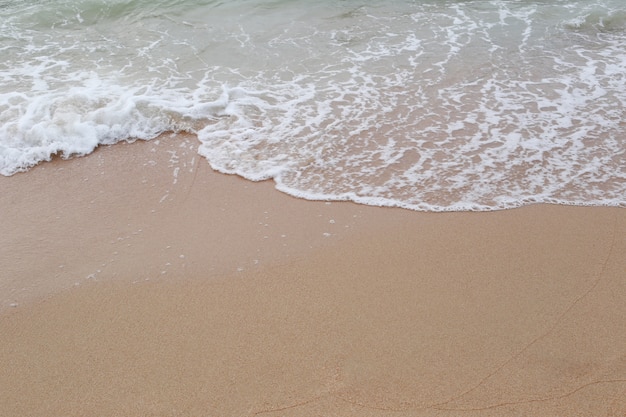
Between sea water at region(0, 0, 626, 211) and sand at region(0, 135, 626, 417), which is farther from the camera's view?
sea water at region(0, 0, 626, 211)

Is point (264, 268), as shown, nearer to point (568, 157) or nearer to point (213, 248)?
point (213, 248)

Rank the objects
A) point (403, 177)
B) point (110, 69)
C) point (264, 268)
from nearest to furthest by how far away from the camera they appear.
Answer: point (264, 268) → point (403, 177) → point (110, 69)

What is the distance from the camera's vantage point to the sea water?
4.76m

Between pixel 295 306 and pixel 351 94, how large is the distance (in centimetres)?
352

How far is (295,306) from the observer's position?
3416 mm

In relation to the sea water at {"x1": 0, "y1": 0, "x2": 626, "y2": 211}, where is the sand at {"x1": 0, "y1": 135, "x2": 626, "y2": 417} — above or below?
below

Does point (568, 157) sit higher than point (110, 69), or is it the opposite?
point (110, 69)

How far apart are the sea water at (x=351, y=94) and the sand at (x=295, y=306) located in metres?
0.50

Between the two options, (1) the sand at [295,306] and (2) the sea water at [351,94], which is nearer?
(1) the sand at [295,306]

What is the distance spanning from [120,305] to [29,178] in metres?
2.20

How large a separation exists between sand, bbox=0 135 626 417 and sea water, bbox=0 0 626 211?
1.63ft

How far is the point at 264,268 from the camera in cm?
374

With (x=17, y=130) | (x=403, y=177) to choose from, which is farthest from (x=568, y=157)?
(x=17, y=130)

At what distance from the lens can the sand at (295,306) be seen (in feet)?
9.39
